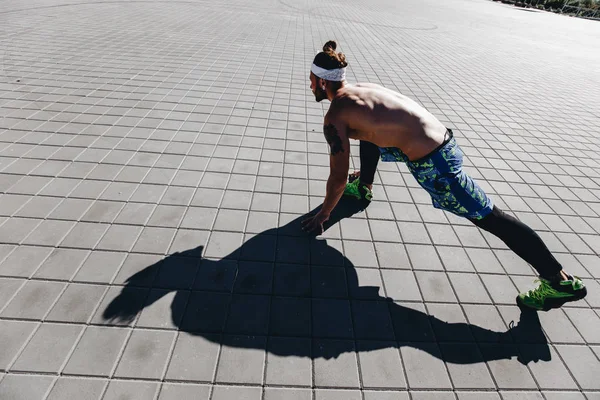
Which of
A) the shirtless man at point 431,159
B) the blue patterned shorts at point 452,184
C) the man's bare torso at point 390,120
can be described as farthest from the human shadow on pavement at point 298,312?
the man's bare torso at point 390,120

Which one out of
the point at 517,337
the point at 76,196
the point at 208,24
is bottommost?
the point at 517,337

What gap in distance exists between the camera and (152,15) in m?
12.0

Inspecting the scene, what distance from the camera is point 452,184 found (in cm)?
264

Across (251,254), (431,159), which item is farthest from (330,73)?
(251,254)

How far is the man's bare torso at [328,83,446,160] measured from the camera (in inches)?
105

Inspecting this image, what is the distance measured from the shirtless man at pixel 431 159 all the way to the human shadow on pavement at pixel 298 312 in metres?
0.37

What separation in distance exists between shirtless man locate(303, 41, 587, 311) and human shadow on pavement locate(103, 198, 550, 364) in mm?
368

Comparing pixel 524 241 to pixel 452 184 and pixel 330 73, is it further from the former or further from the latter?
pixel 330 73

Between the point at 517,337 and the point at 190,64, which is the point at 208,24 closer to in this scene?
the point at 190,64

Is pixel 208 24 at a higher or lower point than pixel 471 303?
higher

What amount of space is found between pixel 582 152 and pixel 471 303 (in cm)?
462

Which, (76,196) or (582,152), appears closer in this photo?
(76,196)

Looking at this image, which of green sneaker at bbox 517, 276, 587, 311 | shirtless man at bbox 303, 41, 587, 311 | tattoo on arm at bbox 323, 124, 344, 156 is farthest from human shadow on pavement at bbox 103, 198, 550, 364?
tattoo on arm at bbox 323, 124, 344, 156

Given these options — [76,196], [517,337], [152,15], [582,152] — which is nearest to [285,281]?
[517,337]
